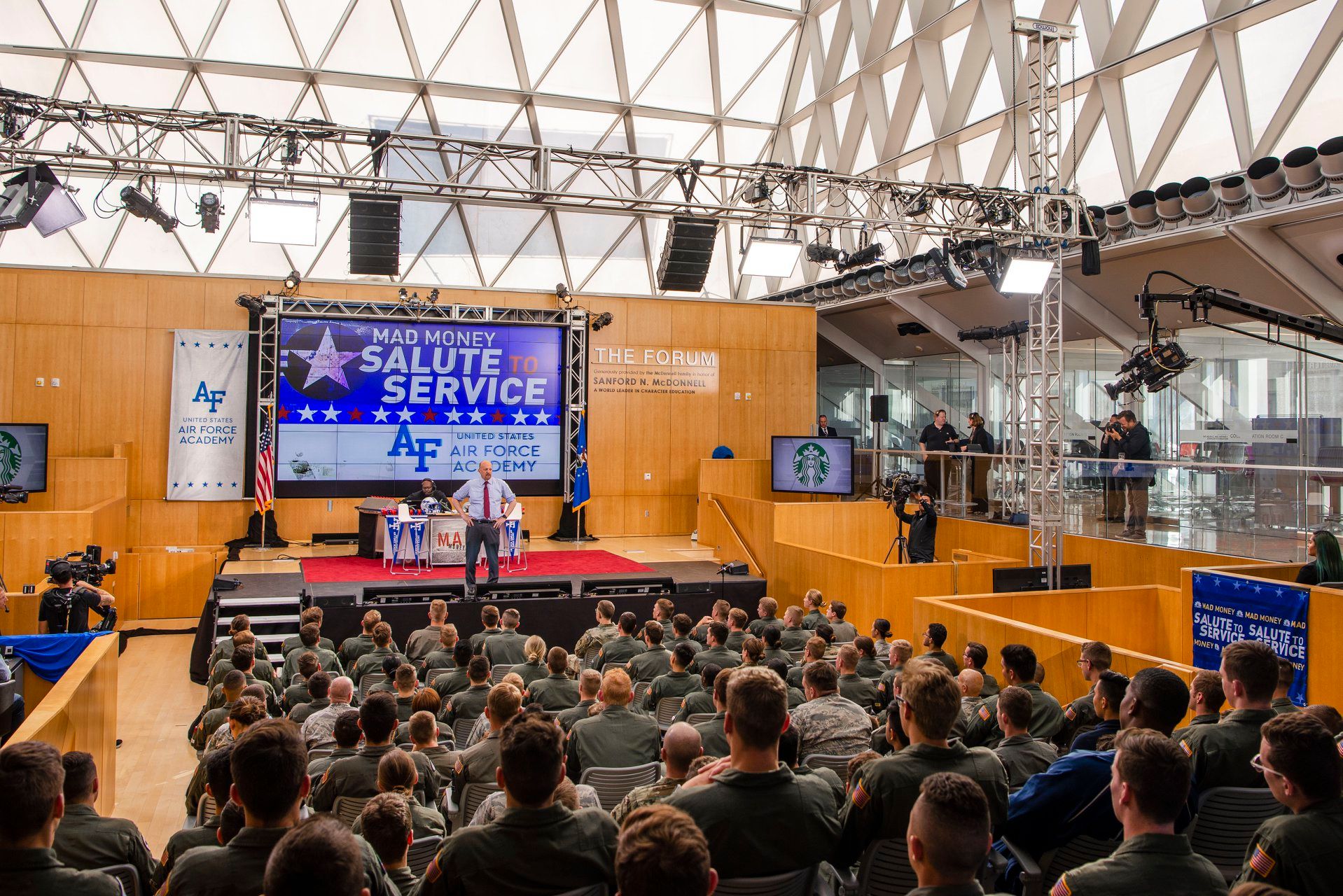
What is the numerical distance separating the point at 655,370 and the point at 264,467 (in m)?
6.77

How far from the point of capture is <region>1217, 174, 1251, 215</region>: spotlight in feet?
35.1

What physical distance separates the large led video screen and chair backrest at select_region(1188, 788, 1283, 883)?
A: 1308 centimetres

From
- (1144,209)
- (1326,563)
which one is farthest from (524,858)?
(1144,209)

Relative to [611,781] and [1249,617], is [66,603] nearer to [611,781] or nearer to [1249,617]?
[611,781]

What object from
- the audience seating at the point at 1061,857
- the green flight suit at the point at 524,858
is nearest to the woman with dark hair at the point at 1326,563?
the audience seating at the point at 1061,857

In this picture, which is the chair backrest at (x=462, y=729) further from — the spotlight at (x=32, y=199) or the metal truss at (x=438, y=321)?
the metal truss at (x=438, y=321)

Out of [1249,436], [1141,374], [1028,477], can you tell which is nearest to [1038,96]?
[1141,374]

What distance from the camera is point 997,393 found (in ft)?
61.1

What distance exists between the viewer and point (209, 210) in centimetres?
1100

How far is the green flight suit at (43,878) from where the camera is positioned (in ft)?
8.09

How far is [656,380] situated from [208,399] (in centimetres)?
740

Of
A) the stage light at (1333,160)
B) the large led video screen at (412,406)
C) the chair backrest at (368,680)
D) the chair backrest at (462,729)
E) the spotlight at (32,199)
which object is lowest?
the chair backrest at (462,729)

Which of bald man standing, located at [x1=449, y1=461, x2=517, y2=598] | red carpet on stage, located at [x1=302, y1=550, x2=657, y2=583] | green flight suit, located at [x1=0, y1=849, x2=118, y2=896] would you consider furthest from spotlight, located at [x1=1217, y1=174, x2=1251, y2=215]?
green flight suit, located at [x1=0, y1=849, x2=118, y2=896]

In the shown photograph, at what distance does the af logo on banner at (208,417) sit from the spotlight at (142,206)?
4.27m
